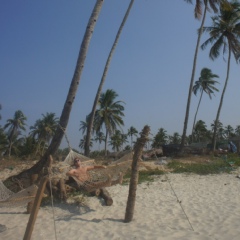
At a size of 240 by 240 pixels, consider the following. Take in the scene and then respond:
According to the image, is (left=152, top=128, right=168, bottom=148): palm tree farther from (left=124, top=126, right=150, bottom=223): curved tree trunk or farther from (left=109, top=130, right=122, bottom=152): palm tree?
(left=124, top=126, right=150, bottom=223): curved tree trunk

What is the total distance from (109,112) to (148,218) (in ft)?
67.5

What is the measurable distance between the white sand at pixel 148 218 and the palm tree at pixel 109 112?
18001mm

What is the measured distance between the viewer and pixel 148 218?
5457mm

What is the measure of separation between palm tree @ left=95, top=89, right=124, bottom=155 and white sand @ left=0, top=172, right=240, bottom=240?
18001 millimetres

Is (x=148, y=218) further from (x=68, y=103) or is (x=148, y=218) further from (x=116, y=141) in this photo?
(x=116, y=141)

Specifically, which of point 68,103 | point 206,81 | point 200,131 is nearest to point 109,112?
point 206,81

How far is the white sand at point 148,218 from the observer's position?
4.64 metres

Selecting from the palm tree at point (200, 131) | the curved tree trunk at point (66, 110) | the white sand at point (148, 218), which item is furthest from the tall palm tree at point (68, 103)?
the palm tree at point (200, 131)

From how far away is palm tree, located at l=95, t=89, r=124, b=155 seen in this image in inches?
1008

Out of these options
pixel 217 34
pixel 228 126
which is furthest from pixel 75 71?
pixel 228 126

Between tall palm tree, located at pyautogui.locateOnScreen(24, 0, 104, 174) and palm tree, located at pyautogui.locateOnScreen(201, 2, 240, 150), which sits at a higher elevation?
palm tree, located at pyautogui.locateOnScreen(201, 2, 240, 150)

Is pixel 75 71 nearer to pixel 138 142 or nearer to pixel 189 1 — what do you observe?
pixel 138 142

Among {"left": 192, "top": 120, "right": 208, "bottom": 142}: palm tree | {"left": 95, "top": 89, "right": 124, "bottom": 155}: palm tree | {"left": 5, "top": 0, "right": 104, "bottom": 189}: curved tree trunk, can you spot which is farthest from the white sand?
{"left": 192, "top": 120, "right": 208, "bottom": 142}: palm tree

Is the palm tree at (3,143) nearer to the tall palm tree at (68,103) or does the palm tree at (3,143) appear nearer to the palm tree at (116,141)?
the palm tree at (116,141)
